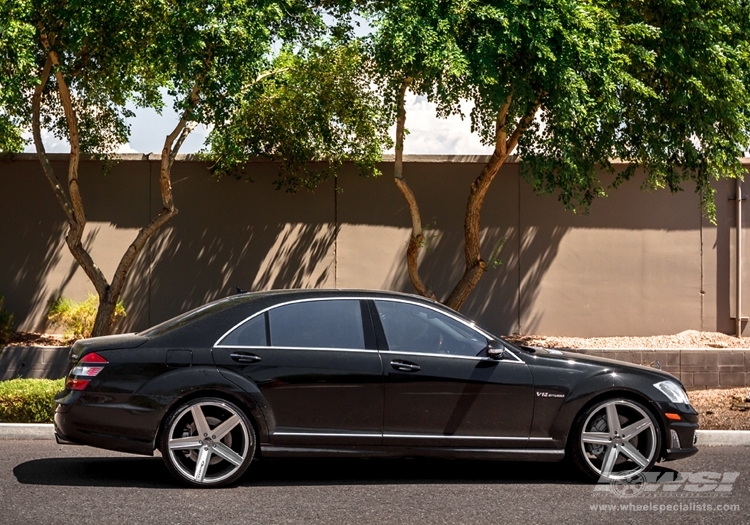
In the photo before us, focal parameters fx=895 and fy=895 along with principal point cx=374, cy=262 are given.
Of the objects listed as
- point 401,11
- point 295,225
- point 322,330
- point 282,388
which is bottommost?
point 282,388

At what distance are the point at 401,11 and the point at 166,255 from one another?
6.33 m

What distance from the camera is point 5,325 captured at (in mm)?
14039

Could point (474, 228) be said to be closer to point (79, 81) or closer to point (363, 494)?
point (79, 81)

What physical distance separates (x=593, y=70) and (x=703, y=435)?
13.9 feet

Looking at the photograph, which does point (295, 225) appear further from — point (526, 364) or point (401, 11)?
point (526, 364)

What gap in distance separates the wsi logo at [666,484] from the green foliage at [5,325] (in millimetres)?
10081

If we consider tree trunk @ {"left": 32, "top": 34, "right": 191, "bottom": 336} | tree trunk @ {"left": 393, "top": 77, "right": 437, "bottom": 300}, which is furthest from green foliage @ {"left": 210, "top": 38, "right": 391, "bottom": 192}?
tree trunk @ {"left": 32, "top": 34, "right": 191, "bottom": 336}

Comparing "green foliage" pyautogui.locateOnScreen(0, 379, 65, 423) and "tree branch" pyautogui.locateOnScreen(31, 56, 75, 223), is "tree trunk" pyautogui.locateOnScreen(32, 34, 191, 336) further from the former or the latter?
"green foliage" pyautogui.locateOnScreen(0, 379, 65, 423)

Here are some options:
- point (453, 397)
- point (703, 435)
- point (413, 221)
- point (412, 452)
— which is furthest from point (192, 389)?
point (413, 221)

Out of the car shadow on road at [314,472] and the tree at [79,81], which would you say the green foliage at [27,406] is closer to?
the car shadow on road at [314,472]

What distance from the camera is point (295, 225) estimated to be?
14.7m

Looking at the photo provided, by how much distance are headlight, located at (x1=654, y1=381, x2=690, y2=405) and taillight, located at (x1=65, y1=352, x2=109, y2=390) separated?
14.9ft

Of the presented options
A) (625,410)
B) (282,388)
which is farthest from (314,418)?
(625,410)

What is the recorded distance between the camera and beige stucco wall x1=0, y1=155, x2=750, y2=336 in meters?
14.7
